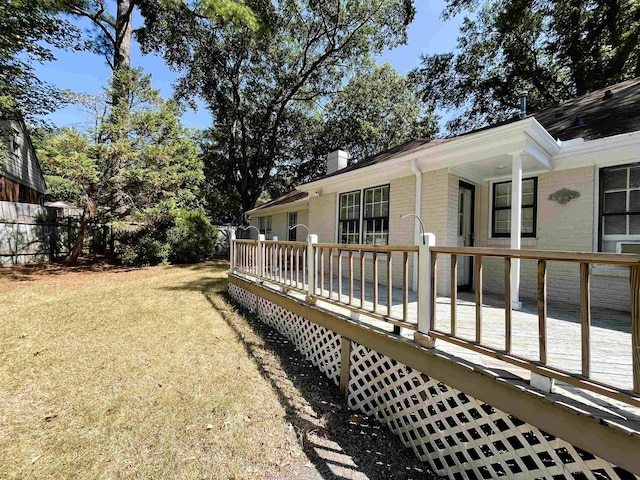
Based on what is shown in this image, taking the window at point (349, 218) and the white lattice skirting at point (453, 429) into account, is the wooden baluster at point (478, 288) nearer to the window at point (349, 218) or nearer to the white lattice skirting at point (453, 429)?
the white lattice skirting at point (453, 429)

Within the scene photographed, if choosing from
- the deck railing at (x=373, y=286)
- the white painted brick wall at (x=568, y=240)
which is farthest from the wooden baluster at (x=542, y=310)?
the white painted brick wall at (x=568, y=240)

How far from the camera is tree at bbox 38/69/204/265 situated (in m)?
9.55

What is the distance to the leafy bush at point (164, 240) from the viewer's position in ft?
38.1

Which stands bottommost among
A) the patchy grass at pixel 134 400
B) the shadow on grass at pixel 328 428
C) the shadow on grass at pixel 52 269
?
the shadow on grass at pixel 328 428

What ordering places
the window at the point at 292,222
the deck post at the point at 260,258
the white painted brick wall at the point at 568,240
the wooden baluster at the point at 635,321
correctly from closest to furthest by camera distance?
1. the wooden baluster at the point at 635,321
2. the white painted brick wall at the point at 568,240
3. the deck post at the point at 260,258
4. the window at the point at 292,222

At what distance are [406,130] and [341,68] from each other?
19.3 feet

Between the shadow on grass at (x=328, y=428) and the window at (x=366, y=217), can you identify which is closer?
the shadow on grass at (x=328, y=428)

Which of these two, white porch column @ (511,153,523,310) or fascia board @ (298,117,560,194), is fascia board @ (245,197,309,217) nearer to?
fascia board @ (298,117,560,194)

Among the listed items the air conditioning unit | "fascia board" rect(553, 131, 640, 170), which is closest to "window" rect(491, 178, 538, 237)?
"fascia board" rect(553, 131, 640, 170)

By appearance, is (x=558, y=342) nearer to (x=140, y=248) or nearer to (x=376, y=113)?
(x=140, y=248)

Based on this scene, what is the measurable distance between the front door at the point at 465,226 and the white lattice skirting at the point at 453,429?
355 centimetres

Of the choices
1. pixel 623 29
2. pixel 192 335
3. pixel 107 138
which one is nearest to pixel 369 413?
pixel 192 335

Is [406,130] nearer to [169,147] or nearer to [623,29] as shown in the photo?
[623,29]

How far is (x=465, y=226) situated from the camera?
5.98 meters
